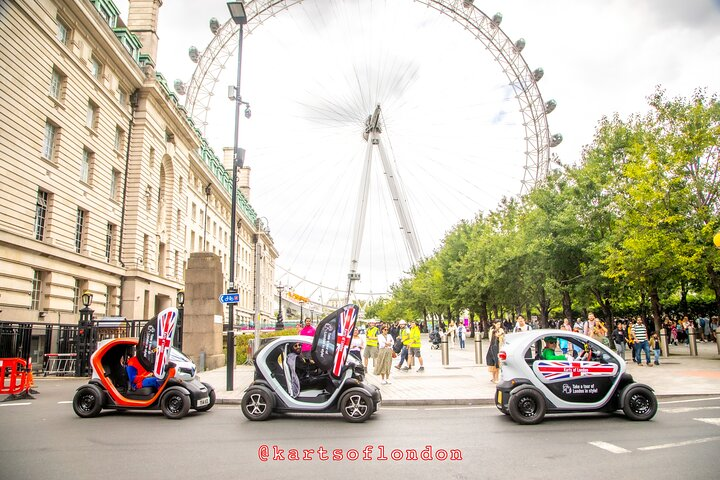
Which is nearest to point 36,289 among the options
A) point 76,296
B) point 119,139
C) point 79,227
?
point 76,296

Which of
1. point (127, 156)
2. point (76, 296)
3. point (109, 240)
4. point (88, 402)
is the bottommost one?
point (88, 402)

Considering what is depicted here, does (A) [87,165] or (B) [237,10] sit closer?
(B) [237,10]

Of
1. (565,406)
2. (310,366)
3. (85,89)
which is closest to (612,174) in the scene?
(565,406)

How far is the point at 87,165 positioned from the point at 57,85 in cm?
521

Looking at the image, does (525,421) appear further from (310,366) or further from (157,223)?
(157,223)

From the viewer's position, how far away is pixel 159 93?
37219mm

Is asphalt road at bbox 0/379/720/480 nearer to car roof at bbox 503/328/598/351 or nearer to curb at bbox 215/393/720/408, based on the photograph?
curb at bbox 215/393/720/408

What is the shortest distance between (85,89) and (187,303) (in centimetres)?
1495

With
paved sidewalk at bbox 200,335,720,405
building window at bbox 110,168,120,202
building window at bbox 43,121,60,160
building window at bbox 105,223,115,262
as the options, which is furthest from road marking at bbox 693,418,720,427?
building window at bbox 110,168,120,202

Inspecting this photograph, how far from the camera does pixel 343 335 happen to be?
10555 mm

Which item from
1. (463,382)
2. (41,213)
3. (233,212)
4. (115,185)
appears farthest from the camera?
(115,185)

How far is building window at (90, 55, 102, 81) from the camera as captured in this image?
29.9 m

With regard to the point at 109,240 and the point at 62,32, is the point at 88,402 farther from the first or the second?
the point at 109,240

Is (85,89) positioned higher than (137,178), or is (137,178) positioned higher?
(85,89)
